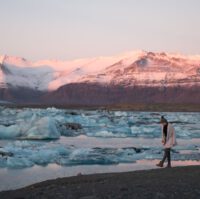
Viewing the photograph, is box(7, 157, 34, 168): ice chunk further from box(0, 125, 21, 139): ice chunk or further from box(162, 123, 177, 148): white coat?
box(0, 125, 21, 139): ice chunk

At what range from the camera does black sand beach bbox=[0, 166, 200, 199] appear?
10318mm

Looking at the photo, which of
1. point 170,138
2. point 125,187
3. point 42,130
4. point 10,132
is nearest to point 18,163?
point 170,138

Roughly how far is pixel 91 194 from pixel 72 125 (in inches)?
1165

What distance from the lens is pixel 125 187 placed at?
10.9 meters

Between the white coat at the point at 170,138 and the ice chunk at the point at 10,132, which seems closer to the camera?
the white coat at the point at 170,138

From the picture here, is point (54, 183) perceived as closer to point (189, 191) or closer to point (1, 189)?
point (1, 189)

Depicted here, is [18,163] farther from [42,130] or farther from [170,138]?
[42,130]

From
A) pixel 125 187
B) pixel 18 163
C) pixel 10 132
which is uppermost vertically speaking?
pixel 10 132

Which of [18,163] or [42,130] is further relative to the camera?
[42,130]

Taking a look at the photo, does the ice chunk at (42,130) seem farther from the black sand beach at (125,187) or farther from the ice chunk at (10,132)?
the black sand beach at (125,187)

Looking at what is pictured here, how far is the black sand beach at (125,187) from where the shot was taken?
10.3m

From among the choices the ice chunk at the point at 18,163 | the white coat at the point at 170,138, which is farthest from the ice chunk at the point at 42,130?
the white coat at the point at 170,138

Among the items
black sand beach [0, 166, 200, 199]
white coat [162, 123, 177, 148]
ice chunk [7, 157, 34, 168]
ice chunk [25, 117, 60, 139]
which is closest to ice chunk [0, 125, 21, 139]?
ice chunk [25, 117, 60, 139]

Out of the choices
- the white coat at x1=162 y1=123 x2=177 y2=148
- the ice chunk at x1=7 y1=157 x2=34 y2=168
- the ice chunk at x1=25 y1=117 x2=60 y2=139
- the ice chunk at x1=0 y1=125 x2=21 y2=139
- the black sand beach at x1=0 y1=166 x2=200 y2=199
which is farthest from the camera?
the ice chunk at x1=0 y1=125 x2=21 y2=139
